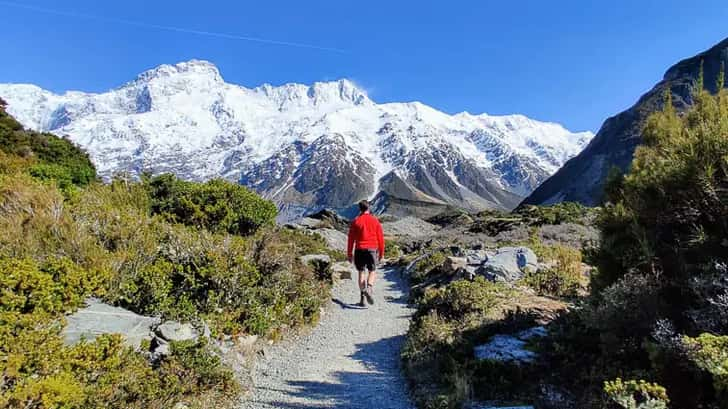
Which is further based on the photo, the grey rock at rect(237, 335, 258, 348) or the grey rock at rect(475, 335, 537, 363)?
the grey rock at rect(237, 335, 258, 348)

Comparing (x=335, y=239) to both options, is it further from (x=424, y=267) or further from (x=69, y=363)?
(x=69, y=363)

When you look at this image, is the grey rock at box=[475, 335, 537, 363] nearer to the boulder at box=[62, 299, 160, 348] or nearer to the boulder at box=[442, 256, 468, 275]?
the boulder at box=[62, 299, 160, 348]

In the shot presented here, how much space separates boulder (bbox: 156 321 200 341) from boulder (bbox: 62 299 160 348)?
0.14m

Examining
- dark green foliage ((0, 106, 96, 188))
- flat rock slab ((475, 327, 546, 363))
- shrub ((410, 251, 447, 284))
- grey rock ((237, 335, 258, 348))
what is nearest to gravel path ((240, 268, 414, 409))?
grey rock ((237, 335, 258, 348))

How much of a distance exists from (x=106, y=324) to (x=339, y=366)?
3.38 metres

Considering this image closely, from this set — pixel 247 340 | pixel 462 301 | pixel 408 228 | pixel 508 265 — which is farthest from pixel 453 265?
pixel 408 228

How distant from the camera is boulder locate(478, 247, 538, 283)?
11578mm

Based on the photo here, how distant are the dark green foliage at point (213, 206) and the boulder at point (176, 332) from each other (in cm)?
493

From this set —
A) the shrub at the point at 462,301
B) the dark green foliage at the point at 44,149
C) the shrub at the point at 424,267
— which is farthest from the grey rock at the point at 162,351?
the dark green foliage at the point at 44,149

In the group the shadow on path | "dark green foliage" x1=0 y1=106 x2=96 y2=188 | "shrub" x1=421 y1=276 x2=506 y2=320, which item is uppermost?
"dark green foliage" x1=0 y1=106 x2=96 y2=188

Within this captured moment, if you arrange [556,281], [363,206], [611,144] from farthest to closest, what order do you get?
1. [611,144]
2. [556,281]
3. [363,206]

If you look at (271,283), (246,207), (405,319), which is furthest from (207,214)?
(405,319)

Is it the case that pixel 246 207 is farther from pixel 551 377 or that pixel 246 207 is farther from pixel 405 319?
pixel 551 377

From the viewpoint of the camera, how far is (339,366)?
697 cm
